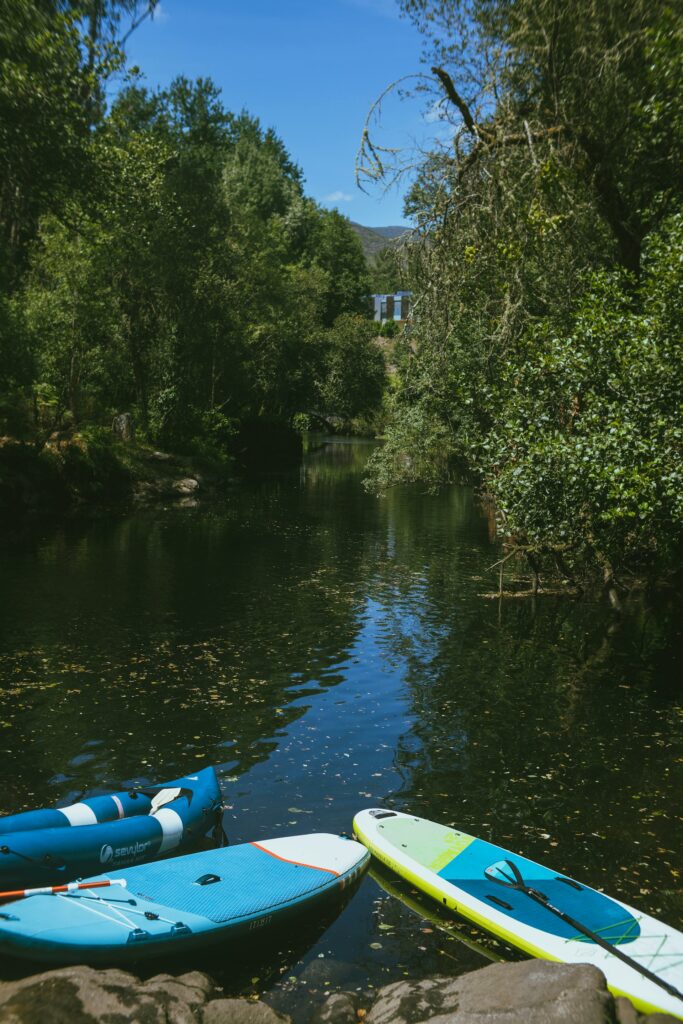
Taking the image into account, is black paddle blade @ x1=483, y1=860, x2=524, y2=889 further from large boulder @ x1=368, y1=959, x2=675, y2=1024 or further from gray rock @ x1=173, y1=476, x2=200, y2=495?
gray rock @ x1=173, y1=476, x2=200, y2=495

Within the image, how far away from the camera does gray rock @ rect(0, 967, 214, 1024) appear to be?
5055 millimetres

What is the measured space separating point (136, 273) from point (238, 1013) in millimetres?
37302

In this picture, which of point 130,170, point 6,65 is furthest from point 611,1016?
point 130,170

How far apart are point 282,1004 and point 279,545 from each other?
20.1 m

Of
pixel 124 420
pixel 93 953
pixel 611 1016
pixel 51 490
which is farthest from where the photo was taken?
pixel 124 420

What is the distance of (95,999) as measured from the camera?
523 cm

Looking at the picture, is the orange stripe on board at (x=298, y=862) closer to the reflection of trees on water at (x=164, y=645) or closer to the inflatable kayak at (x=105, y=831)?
the inflatable kayak at (x=105, y=831)

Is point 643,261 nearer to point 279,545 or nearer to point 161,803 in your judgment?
point 161,803

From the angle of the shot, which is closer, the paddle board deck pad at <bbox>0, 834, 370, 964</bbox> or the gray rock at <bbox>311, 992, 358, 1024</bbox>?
the gray rock at <bbox>311, 992, 358, 1024</bbox>

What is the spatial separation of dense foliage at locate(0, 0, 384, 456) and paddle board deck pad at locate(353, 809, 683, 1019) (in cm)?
1411

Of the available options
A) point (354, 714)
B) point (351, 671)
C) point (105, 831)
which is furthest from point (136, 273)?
point (105, 831)

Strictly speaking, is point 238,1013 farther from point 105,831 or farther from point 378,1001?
point 105,831

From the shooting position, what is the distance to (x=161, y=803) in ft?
27.8

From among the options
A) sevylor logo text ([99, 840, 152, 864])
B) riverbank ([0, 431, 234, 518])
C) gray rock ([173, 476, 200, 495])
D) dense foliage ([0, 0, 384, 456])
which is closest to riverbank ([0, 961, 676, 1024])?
sevylor logo text ([99, 840, 152, 864])
